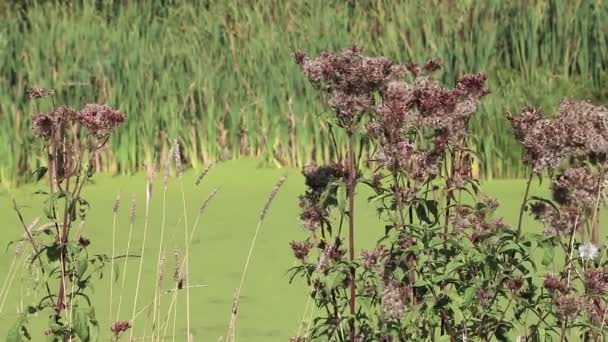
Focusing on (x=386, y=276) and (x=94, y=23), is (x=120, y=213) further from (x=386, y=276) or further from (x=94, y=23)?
(x=386, y=276)

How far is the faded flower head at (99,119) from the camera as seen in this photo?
3393 mm

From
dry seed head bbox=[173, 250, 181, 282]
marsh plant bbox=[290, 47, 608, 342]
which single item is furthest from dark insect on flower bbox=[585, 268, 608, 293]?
dry seed head bbox=[173, 250, 181, 282]

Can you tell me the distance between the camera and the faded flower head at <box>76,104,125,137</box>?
3.39 m

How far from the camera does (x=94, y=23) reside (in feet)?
27.0

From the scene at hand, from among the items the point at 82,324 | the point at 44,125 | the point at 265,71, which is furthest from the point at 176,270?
the point at 265,71

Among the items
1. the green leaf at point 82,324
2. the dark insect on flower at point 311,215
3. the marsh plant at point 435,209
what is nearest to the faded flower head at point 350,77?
the marsh plant at point 435,209

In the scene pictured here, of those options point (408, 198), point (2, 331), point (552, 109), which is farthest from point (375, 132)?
point (552, 109)

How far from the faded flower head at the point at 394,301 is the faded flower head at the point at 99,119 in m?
0.74

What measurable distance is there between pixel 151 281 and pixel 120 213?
121 cm

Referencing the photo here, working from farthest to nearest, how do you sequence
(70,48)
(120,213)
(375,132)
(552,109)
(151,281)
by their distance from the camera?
(70,48), (552,109), (120,213), (151,281), (375,132)

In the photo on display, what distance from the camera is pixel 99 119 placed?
339cm

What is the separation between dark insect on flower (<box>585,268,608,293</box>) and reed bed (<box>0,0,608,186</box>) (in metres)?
3.77

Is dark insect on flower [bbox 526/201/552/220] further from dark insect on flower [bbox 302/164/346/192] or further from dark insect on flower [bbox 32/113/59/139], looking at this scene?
dark insect on flower [bbox 32/113/59/139]

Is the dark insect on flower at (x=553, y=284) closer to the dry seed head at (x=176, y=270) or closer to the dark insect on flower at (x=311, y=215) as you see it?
the dark insect on flower at (x=311, y=215)
